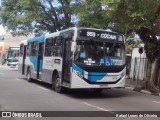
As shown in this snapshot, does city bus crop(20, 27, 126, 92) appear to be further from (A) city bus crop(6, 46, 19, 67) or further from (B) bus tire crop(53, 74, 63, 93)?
(A) city bus crop(6, 46, 19, 67)

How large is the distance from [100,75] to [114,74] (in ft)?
2.33

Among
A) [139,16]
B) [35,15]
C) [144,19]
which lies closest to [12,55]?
[35,15]

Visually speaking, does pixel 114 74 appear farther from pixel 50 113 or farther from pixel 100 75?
pixel 50 113

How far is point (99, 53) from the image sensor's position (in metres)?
16.3

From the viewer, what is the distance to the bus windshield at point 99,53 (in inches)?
632

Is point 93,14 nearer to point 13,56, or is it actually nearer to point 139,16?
point 139,16

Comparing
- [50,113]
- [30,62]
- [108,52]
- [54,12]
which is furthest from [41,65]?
[54,12]

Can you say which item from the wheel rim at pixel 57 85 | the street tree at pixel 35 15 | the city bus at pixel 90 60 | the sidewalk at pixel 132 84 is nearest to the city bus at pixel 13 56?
the street tree at pixel 35 15

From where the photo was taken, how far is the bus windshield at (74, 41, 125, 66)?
16.1 metres

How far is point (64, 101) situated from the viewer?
14.9m

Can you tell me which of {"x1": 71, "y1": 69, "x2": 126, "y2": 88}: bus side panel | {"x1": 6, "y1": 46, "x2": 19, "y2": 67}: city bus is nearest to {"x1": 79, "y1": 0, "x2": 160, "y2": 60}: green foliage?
{"x1": 71, "y1": 69, "x2": 126, "y2": 88}: bus side panel

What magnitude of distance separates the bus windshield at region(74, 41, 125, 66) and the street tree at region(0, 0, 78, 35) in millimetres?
20014

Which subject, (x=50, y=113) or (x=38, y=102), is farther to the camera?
(x=38, y=102)

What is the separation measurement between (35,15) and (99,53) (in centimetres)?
2151
